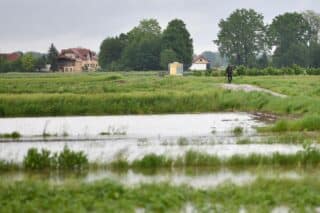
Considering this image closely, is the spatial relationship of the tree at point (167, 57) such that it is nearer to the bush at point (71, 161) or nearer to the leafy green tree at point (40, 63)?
the leafy green tree at point (40, 63)

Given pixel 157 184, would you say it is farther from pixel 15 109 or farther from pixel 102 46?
pixel 102 46

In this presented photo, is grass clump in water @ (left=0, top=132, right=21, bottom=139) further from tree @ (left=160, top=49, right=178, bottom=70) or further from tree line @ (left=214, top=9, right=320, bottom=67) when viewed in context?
tree line @ (left=214, top=9, right=320, bottom=67)

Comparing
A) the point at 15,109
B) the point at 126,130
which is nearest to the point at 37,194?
the point at 126,130

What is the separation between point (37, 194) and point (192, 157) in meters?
→ 5.95

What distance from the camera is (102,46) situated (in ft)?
468

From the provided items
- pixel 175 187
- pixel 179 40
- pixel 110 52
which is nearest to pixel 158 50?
pixel 179 40

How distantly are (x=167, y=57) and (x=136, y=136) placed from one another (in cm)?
8884

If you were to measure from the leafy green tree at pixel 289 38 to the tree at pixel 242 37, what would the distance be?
2.32 metres

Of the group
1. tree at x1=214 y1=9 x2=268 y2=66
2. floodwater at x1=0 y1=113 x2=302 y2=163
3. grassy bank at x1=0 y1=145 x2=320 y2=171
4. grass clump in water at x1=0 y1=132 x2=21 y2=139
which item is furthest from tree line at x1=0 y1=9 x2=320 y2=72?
grassy bank at x1=0 y1=145 x2=320 y2=171

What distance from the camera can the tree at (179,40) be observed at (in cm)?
12156

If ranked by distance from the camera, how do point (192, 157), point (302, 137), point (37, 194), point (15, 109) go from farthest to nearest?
point (15, 109) < point (302, 137) < point (192, 157) < point (37, 194)

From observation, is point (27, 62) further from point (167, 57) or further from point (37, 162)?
point (37, 162)

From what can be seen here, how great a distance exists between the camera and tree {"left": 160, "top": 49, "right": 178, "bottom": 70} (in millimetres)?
115125

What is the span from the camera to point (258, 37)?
134 m
